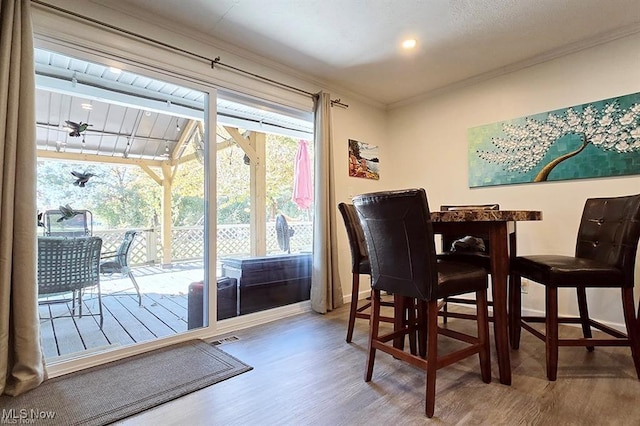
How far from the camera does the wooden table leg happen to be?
1658 millimetres

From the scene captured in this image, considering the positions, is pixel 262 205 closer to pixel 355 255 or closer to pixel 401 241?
pixel 355 255

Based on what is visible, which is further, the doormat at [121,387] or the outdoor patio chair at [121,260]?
the outdoor patio chair at [121,260]

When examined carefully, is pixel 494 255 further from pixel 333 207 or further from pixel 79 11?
pixel 79 11

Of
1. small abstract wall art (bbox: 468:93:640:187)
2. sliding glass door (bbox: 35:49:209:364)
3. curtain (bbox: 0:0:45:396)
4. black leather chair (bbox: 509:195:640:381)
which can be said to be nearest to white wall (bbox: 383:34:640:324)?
small abstract wall art (bbox: 468:93:640:187)

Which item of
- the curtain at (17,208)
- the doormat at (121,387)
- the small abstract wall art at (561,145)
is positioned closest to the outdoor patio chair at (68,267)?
the curtain at (17,208)

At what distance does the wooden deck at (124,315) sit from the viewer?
203 centimetres

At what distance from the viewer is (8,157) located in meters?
1.64

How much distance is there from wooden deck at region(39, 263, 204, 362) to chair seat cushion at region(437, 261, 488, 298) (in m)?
1.86

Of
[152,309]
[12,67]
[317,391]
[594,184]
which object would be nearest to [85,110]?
[12,67]

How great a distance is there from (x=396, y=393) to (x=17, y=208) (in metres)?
2.20

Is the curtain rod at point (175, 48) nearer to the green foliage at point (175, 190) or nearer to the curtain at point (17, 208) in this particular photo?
the curtain at point (17, 208)

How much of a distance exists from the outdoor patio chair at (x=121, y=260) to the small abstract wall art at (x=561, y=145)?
319 cm

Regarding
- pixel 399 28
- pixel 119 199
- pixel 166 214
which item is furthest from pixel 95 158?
pixel 399 28

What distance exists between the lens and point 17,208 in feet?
5.47
